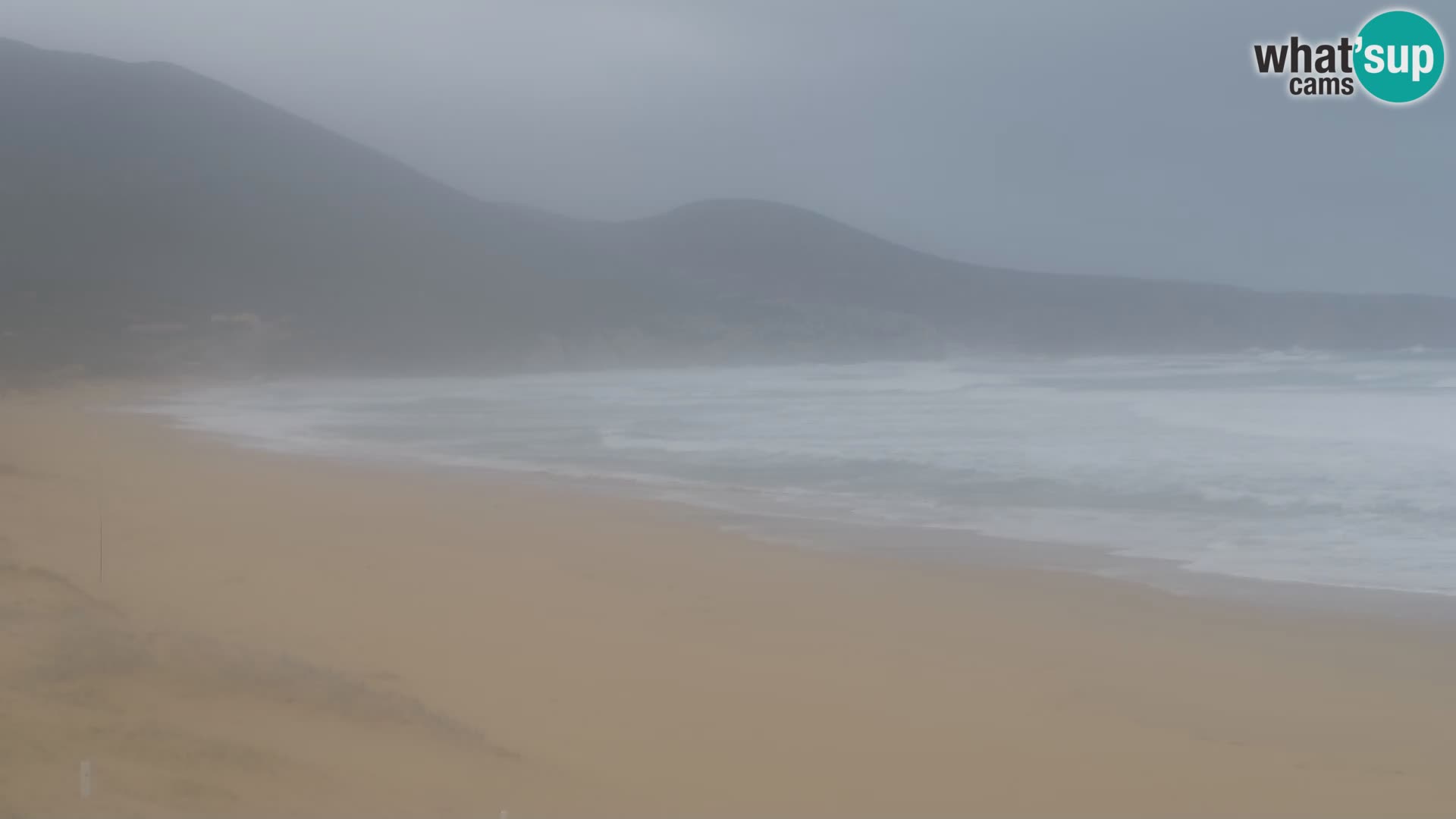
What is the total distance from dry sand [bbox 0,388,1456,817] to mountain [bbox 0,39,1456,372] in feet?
130

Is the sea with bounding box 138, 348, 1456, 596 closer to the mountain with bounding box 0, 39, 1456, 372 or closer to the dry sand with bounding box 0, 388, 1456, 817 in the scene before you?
the dry sand with bounding box 0, 388, 1456, 817

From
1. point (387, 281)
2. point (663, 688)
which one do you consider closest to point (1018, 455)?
point (663, 688)

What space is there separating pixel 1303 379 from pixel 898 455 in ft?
76.4

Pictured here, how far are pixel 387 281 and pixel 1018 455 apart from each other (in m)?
57.3

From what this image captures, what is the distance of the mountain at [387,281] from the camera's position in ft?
175

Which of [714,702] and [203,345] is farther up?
[203,345]

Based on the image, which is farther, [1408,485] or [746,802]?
[1408,485]

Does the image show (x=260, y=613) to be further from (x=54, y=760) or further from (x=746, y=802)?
(x=746, y=802)

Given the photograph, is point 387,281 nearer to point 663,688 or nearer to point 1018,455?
point 1018,455

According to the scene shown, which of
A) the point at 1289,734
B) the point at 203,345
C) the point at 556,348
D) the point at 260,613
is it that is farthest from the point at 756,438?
the point at 556,348

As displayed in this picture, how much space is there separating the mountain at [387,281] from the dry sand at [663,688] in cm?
3971

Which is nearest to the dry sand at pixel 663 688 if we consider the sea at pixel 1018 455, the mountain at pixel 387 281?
the sea at pixel 1018 455

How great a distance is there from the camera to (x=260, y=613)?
5867 mm

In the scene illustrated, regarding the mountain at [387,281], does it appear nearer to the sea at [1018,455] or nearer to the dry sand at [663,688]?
the sea at [1018,455]
